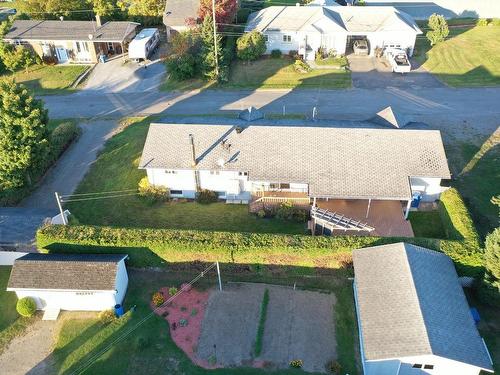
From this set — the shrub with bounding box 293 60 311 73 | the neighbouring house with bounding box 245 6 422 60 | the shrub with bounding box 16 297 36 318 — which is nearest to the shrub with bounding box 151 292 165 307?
the shrub with bounding box 16 297 36 318

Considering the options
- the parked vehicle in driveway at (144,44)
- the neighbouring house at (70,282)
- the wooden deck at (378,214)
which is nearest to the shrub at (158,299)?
the neighbouring house at (70,282)

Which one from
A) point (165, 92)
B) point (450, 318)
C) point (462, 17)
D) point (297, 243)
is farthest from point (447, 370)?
point (462, 17)

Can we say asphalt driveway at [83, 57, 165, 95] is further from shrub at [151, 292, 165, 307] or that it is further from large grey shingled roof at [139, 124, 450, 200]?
shrub at [151, 292, 165, 307]

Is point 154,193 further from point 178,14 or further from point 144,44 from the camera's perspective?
point 178,14

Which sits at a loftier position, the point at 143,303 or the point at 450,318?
the point at 450,318

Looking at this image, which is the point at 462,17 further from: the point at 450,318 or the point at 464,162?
the point at 450,318

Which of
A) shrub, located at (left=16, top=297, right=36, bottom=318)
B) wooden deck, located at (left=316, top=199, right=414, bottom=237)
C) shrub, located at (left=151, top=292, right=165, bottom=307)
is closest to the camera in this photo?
shrub, located at (left=16, top=297, right=36, bottom=318)
